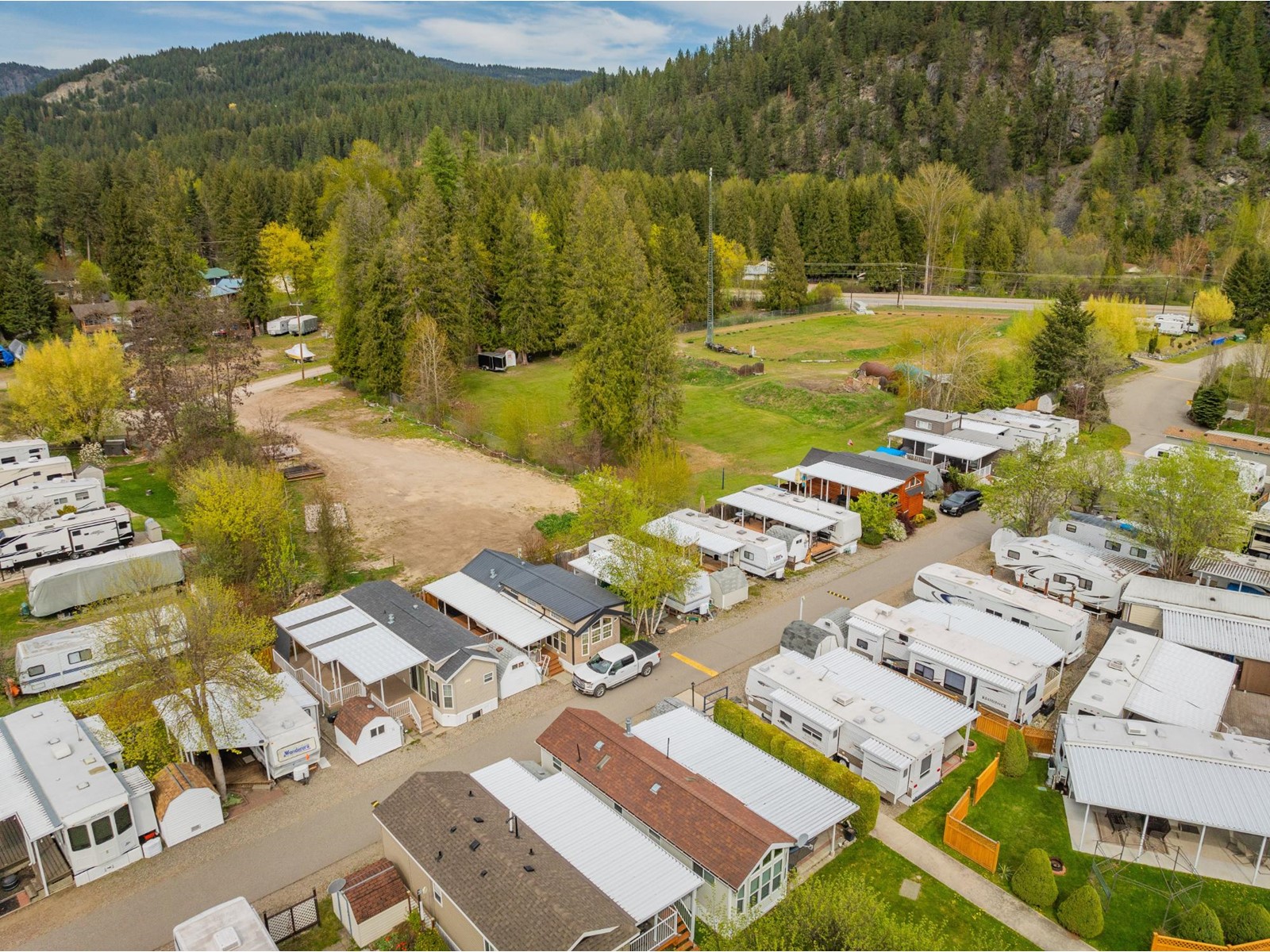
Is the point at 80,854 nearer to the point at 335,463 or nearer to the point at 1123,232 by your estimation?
the point at 335,463

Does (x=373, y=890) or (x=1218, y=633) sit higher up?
(x=1218, y=633)

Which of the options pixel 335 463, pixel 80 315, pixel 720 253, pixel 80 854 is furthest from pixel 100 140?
pixel 80 854

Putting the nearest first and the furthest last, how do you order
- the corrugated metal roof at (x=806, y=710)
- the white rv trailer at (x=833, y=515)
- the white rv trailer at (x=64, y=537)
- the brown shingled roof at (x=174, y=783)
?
the brown shingled roof at (x=174, y=783), the corrugated metal roof at (x=806, y=710), the white rv trailer at (x=64, y=537), the white rv trailer at (x=833, y=515)

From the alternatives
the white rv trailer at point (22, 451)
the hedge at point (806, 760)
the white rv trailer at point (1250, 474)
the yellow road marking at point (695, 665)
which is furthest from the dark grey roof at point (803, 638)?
the white rv trailer at point (22, 451)

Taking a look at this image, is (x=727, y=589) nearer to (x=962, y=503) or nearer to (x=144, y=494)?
(x=962, y=503)

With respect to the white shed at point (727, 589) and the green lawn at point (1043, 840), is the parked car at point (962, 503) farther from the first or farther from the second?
the green lawn at point (1043, 840)

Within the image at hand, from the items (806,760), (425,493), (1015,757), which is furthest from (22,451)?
(1015,757)
